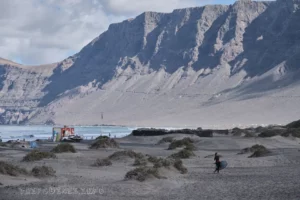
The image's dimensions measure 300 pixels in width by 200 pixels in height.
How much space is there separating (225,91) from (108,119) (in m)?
37.0


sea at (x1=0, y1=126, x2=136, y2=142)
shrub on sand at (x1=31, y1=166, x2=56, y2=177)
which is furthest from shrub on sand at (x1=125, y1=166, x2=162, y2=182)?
sea at (x1=0, y1=126, x2=136, y2=142)

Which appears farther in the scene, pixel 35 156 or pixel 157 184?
pixel 35 156

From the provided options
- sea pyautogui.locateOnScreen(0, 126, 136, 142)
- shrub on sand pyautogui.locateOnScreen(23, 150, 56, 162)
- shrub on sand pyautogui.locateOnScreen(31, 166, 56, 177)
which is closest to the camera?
shrub on sand pyautogui.locateOnScreen(31, 166, 56, 177)

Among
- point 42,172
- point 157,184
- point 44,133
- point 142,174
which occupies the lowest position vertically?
point 157,184

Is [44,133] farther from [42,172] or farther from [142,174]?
[142,174]

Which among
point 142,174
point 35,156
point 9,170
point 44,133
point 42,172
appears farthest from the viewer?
point 44,133

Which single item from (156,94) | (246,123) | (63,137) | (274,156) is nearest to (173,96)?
(156,94)

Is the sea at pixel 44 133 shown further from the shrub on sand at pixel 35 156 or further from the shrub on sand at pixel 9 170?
the shrub on sand at pixel 9 170

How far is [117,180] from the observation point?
1998 cm

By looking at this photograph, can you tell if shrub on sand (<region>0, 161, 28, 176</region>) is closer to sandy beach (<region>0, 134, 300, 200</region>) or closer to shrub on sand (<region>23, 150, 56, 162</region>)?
sandy beach (<region>0, 134, 300, 200</region>)

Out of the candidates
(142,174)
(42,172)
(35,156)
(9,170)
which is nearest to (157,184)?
(142,174)

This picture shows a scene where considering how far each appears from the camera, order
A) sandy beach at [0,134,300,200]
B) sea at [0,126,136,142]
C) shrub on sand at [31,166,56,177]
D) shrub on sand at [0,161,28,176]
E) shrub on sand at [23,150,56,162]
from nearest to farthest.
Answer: sandy beach at [0,134,300,200]
shrub on sand at [0,161,28,176]
shrub on sand at [31,166,56,177]
shrub on sand at [23,150,56,162]
sea at [0,126,136,142]

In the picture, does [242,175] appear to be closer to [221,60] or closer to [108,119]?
[108,119]

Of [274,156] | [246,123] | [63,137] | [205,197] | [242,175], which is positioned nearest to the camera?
[205,197]
